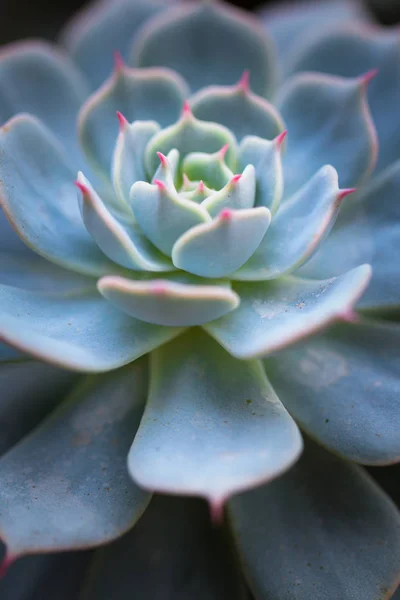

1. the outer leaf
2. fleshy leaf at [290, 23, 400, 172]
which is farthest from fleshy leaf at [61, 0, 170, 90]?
the outer leaf

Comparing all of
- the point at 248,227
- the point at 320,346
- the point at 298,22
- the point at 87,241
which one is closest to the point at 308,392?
the point at 320,346

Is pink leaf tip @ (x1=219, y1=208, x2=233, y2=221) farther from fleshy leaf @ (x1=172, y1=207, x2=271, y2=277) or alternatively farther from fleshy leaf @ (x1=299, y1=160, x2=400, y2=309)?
fleshy leaf @ (x1=299, y1=160, x2=400, y2=309)

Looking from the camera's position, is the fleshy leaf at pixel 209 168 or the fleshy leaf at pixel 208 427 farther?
the fleshy leaf at pixel 209 168

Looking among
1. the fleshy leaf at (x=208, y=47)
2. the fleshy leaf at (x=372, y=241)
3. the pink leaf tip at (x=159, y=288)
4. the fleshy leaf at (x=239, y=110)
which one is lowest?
the fleshy leaf at (x=372, y=241)

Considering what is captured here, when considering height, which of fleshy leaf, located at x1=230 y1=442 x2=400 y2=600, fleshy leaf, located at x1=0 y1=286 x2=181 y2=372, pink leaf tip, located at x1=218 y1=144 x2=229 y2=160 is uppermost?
pink leaf tip, located at x1=218 y1=144 x2=229 y2=160

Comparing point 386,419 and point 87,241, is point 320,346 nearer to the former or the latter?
point 386,419

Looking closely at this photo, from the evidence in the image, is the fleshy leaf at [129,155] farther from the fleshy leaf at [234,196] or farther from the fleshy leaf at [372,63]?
the fleshy leaf at [372,63]

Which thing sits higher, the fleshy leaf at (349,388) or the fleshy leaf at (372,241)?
A: the fleshy leaf at (372,241)

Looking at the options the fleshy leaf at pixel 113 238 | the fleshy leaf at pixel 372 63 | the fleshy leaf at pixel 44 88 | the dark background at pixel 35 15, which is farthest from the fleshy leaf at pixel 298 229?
the dark background at pixel 35 15
